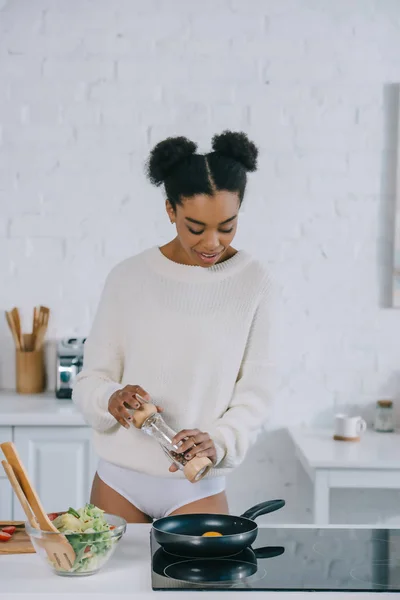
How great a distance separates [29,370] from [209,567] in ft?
6.92

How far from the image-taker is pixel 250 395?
193 cm

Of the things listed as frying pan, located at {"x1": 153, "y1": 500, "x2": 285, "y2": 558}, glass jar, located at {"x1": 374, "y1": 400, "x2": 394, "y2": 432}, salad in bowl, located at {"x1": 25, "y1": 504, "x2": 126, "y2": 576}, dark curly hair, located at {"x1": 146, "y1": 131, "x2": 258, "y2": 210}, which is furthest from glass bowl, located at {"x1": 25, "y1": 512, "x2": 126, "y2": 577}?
glass jar, located at {"x1": 374, "y1": 400, "x2": 394, "y2": 432}

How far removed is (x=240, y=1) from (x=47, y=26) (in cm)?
81

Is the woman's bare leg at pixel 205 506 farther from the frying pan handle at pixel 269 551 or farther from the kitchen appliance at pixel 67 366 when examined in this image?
the kitchen appliance at pixel 67 366

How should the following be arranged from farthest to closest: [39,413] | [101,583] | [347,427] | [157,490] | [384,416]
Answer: [384,416], [347,427], [39,413], [157,490], [101,583]

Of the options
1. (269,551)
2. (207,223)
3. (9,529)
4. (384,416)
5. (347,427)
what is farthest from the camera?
(384,416)

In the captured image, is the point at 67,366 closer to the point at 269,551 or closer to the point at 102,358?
the point at 102,358

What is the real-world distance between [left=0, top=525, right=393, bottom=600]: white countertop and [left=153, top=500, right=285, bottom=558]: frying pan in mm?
64

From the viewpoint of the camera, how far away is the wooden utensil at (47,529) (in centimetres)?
142

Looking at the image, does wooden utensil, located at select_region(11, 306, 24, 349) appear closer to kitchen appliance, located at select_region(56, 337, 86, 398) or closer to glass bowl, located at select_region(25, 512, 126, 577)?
kitchen appliance, located at select_region(56, 337, 86, 398)

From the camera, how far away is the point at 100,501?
199cm

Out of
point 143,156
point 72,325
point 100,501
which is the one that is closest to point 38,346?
point 72,325

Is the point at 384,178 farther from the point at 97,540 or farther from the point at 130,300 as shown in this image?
the point at 97,540

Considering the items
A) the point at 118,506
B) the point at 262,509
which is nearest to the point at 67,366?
the point at 118,506
